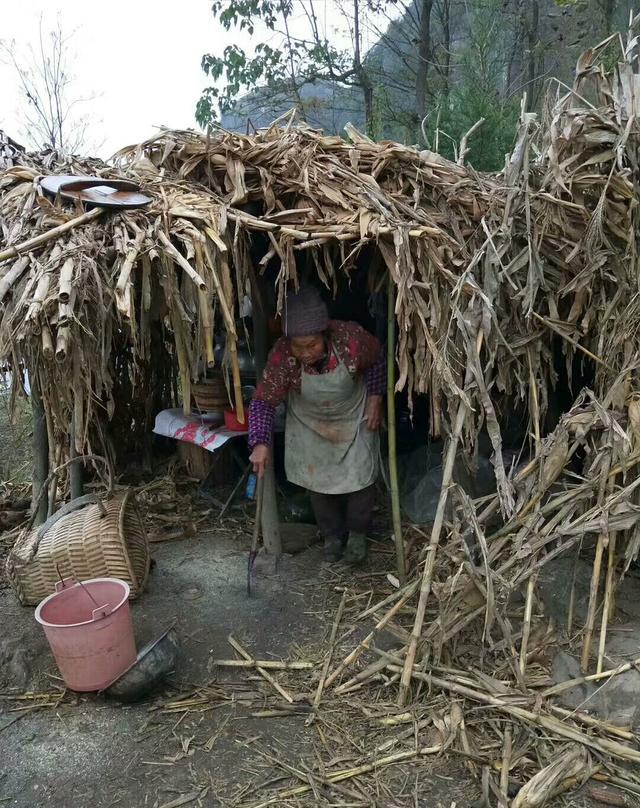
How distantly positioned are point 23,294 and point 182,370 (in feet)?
2.79

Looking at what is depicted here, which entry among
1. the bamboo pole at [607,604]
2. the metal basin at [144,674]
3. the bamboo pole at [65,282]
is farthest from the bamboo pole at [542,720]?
the bamboo pole at [65,282]

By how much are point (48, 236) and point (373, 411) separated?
2199 mm

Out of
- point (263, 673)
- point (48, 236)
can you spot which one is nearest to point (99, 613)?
point (263, 673)

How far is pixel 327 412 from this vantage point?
4461mm

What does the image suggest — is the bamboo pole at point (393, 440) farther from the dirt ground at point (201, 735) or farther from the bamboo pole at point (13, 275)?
the bamboo pole at point (13, 275)

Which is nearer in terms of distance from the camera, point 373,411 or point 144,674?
point 144,674

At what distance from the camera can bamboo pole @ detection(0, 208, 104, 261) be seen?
3.35 m

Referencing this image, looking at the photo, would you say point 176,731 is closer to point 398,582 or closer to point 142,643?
point 142,643

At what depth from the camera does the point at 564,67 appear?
12.2 m

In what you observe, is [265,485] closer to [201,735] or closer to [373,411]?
[373,411]

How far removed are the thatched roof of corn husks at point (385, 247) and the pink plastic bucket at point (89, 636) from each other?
87 cm

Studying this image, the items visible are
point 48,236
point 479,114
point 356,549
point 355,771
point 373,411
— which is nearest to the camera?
point 355,771

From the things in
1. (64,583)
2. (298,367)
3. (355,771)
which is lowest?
(355,771)

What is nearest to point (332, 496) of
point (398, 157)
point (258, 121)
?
point (398, 157)
